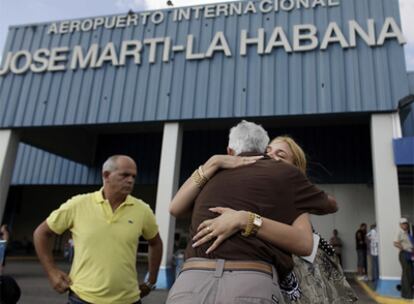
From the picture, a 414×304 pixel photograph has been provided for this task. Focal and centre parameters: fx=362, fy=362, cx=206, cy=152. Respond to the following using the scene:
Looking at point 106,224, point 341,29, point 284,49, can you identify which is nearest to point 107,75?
point 284,49

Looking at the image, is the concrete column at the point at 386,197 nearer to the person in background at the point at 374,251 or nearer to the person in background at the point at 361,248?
the person in background at the point at 374,251

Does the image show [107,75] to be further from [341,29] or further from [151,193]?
[151,193]

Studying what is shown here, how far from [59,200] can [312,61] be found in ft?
47.9

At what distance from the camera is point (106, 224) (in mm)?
2564

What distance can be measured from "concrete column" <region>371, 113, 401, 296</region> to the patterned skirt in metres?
5.94

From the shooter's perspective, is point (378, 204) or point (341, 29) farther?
point (341, 29)

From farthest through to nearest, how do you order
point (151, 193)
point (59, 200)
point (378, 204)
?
point (59, 200), point (151, 193), point (378, 204)

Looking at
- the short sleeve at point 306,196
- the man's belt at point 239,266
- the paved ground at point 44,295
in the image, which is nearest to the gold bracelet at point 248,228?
the man's belt at point 239,266

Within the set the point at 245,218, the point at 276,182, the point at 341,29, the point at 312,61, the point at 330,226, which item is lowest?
the point at 245,218

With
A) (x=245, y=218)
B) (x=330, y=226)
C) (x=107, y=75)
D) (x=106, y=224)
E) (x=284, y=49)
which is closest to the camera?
(x=245, y=218)

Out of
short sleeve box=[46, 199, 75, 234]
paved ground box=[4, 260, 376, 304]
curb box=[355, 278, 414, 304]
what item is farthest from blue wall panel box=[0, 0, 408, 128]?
short sleeve box=[46, 199, 75, 234]

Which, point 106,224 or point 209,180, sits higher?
point 209,180

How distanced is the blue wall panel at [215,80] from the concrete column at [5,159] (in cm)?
33

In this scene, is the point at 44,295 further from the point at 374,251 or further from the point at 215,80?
the point at 374,251
